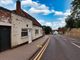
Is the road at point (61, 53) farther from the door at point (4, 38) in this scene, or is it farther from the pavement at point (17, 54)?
the door at point (4, 38)

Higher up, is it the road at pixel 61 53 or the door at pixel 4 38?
the door at pixel 4 38

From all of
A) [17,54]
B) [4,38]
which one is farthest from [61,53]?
[4,38]

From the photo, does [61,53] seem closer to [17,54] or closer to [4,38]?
[17,54]

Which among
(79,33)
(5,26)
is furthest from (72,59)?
(79,33)

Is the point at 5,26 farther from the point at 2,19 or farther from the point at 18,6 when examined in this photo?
the point at 18,6

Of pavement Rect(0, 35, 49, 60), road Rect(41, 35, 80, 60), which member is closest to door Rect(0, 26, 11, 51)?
pavement Rect(0, 35, 49, 60)

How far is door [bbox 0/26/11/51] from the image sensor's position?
1831 centimetres

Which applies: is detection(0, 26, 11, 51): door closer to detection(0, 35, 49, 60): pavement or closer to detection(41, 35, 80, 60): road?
detection(0, 35, 49, 60): pavement

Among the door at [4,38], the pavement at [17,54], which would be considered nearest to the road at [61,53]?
the pavement at [17,54]

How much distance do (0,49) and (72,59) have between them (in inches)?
288

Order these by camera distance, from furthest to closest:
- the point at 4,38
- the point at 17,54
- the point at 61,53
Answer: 1. the point at 4,38
2. the point at 61,53
3. the point at 17,54

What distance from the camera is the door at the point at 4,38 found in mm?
18312

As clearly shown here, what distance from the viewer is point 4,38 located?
19094 millimetres

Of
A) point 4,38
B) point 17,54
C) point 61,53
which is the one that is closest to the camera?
point 17,54
